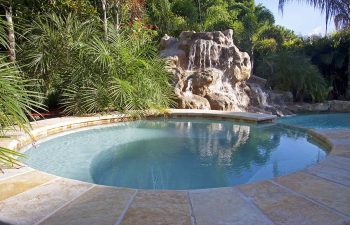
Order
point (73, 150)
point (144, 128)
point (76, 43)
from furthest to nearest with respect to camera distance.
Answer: point (76, 43) < point (144, 128) < point (73, 150)

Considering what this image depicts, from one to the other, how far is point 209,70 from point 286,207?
8.35 m

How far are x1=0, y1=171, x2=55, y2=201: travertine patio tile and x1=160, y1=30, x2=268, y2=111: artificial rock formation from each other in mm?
6782

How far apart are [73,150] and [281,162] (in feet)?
10.5

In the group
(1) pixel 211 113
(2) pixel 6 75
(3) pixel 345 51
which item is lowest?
(1) pixel 211 113

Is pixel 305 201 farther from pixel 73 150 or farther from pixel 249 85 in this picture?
pixel 249 85

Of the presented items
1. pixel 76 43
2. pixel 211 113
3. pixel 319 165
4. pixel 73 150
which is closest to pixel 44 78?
pixel 76 43

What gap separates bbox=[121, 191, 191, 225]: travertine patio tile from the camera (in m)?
2.06

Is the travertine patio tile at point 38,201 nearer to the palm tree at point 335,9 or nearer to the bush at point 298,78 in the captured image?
the palm tree at point 335,9

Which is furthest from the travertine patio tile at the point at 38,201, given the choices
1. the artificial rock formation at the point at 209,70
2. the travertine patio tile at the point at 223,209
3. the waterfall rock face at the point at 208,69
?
the waterfall rock face at the point at 208,69

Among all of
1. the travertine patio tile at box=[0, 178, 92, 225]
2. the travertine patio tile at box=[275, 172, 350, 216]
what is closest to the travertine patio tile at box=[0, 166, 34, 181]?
the travertine patio tile at box=[0, 178, 92, 225]

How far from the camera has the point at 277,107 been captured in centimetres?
1209

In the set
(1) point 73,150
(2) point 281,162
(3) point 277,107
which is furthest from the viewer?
(3) point 277,107

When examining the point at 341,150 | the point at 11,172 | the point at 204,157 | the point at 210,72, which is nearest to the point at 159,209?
the point at 11,172

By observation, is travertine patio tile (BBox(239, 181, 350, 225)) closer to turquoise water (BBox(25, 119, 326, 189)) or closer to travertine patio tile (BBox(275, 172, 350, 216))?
travertine patio tile (BBox(275, 172, 350, 216))
